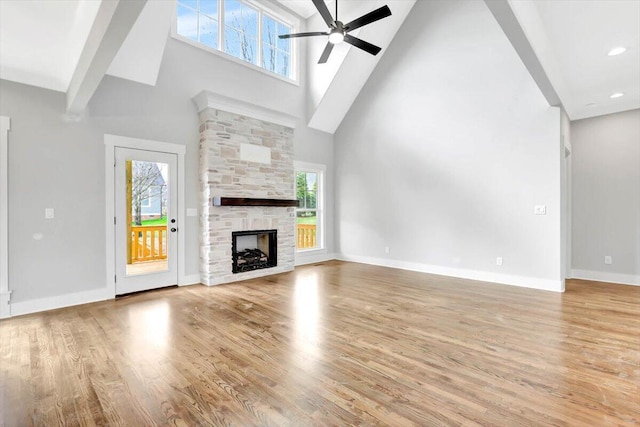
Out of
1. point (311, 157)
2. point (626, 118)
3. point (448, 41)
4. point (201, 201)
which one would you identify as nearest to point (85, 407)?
point (201, 201)

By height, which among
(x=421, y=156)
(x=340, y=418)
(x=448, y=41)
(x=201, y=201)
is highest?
(x=448, y=41)

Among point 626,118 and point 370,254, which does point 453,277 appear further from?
point 626,118

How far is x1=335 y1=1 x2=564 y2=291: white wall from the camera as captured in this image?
480cm

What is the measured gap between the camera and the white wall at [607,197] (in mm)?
5004

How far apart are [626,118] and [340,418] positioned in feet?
21.4

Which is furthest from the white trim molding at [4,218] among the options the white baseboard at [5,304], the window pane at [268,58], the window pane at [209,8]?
the window pane at [268,58]

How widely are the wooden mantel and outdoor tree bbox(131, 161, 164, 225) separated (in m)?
0.84

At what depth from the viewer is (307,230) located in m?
7.16

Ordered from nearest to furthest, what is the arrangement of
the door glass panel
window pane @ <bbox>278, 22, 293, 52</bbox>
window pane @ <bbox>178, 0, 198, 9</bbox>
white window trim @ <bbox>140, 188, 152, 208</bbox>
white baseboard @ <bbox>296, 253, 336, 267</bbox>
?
the door glass panel → white window trim @ <bbox>140, 188, 152, 208</bbox> → window pane @ <bbox>178, 0, 198, 9</bbox> → window pane @ <bbox>278, 22, 293, 52</bbox> → white baseboard @ <bbox>296, 253, 336, 267</bbox>

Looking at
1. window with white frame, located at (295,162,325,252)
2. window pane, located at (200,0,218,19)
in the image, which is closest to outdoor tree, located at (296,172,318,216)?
window with white frame, located at (295,162,325,252)

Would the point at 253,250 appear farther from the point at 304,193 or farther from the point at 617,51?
the point at 617,51

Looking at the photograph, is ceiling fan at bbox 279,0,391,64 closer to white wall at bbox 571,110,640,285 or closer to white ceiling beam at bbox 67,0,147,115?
white ceiling beam at bbox 67,0,147,115

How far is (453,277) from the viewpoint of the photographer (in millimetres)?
5516

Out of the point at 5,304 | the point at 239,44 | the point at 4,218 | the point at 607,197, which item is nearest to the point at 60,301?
the point at 5,304
